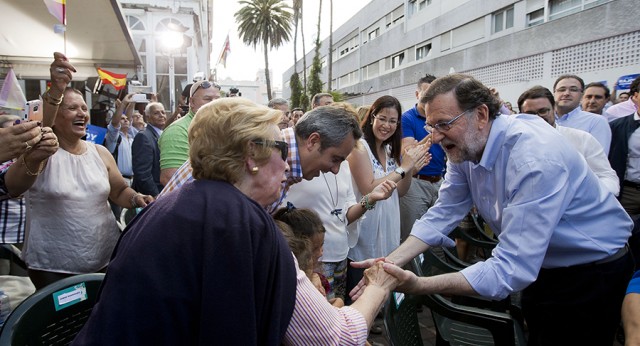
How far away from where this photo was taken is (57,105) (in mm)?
2453

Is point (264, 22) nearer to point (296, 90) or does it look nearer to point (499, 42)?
point (296, 90)

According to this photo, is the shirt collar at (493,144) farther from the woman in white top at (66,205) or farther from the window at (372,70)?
the window at (372,70)

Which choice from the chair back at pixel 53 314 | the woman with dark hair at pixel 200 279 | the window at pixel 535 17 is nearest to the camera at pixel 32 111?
the chair back at pixel 53 314

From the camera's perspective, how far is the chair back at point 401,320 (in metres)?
1.85

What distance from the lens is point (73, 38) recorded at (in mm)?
7996

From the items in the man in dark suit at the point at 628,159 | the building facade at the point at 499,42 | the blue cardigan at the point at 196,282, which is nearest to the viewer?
the blue cardigan at the point at 196,282

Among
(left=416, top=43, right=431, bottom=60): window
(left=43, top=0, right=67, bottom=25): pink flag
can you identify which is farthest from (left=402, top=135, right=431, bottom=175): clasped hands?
(left=416, top=43, right=431, bottom=60): window

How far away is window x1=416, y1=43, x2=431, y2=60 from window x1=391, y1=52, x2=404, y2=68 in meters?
2.45

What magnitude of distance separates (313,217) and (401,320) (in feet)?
2.32

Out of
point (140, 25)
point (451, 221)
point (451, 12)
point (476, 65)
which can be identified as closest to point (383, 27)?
point (451, 12)

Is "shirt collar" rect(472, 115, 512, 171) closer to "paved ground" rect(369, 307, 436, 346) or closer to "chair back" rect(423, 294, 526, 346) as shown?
"chair back" rect(423, 294, 526, 346)

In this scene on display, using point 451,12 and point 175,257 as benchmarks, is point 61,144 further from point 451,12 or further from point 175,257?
point 451,12

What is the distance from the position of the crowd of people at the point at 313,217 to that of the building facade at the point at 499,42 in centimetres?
1111

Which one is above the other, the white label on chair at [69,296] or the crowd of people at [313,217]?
the crowd of people at [313,217]
